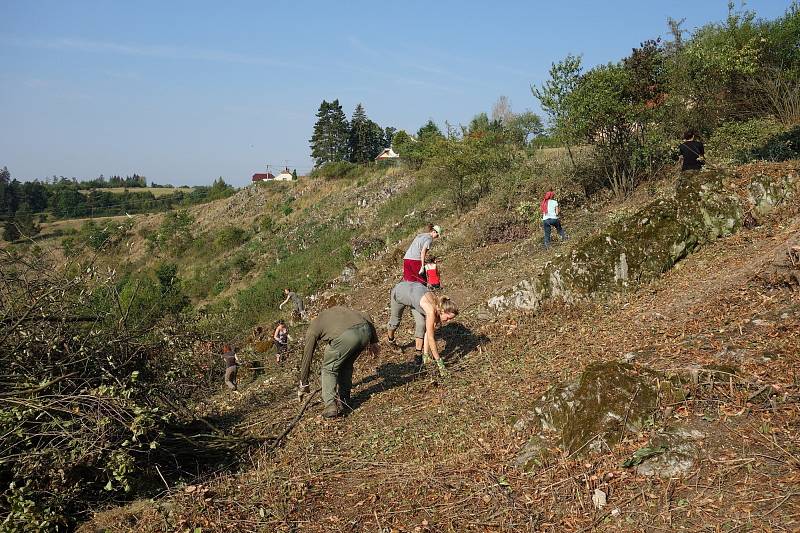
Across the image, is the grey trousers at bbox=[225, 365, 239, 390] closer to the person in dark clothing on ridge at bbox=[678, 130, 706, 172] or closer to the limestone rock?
the limestone rock

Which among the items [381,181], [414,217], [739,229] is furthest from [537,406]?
[381,181]

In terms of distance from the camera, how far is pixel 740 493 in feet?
12.1

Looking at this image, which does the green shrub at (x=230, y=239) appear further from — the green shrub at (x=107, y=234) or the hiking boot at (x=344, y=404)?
the hiking boot at (x=344, y=404)

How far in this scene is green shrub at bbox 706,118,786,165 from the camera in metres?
15.3

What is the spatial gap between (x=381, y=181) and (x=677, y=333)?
36.0 m

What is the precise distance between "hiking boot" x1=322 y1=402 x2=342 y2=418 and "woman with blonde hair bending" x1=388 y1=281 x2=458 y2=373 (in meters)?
1.32

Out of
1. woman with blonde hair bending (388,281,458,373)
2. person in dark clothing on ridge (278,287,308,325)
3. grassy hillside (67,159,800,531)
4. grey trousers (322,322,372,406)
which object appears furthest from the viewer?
person in dark clothing on ridge (278,287,308,325)

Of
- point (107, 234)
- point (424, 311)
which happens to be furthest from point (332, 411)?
point (107, 234)

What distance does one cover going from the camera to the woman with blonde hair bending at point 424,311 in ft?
→ 23.9

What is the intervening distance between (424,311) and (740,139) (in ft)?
44.2

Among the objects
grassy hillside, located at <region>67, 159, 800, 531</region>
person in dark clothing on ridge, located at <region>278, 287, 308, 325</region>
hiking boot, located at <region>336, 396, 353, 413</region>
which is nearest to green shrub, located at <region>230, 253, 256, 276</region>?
person in dark clothing on ridge, located at <region>278, 287, 308, 325</region>

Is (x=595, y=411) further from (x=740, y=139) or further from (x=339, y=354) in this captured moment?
(x=740, y=139)

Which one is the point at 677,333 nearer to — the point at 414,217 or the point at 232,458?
the point at 232,458

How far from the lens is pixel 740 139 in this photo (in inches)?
646
